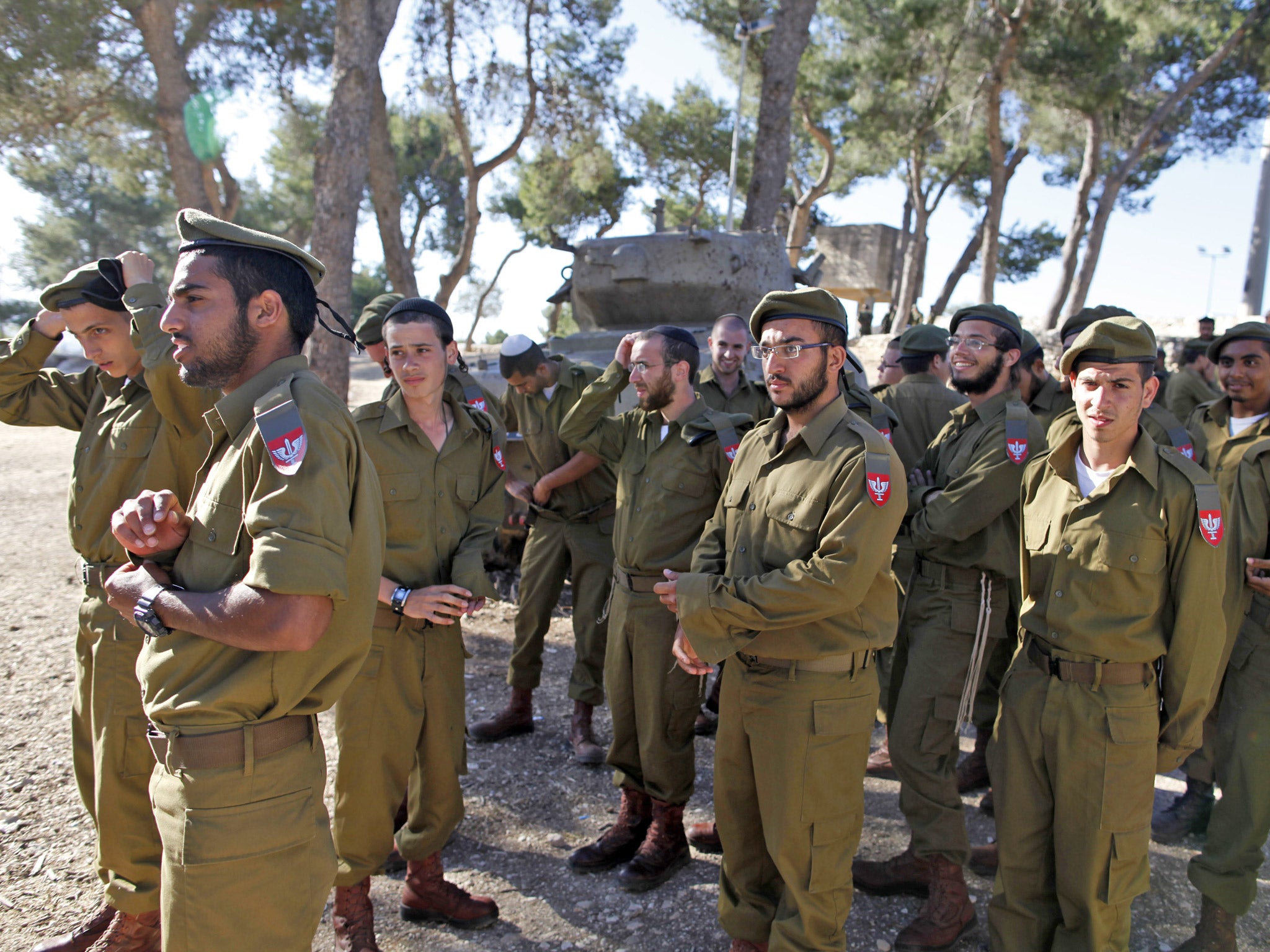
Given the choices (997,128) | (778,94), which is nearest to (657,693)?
(778,94)

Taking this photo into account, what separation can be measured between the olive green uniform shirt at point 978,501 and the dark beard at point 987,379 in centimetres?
6

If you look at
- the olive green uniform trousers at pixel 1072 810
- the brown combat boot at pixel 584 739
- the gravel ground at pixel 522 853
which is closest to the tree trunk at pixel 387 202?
the gravel ground at pixel 522 853

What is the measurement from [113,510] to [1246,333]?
4579 millimetres

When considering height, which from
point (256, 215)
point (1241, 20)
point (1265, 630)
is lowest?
point (1265, 630)

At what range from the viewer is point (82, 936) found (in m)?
3.19

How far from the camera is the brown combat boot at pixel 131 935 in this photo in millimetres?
3047

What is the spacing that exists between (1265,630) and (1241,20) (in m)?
16.7

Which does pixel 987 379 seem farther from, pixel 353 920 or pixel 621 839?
pixel 353 920

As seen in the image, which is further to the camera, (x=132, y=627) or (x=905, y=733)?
(x=905, y=733)

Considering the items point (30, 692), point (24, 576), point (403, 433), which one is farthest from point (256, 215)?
point (403, 433)

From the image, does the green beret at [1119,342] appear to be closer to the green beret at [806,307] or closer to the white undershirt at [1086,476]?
the white undershirt at [1086,476]

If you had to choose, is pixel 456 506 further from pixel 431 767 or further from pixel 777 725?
pixel 777 725

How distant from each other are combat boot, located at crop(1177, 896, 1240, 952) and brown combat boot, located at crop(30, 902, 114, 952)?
3.80m

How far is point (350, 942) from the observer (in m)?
3.20
